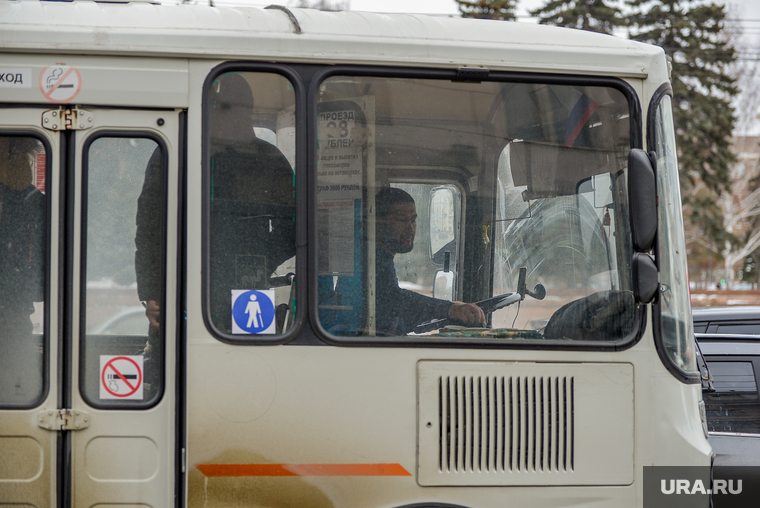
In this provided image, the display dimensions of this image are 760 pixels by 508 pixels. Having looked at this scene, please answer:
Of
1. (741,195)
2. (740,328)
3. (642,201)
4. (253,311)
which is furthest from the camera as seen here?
(741,195)

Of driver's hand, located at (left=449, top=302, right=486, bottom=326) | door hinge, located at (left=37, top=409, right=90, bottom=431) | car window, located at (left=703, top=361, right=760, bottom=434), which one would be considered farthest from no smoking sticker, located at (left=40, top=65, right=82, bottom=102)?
car window, located at (left=703, top=361, right=760, bottom=434)

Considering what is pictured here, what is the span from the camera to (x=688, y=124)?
25.0 meters

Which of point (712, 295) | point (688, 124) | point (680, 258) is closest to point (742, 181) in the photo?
point (688, 124)

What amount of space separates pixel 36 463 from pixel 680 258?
109 inches

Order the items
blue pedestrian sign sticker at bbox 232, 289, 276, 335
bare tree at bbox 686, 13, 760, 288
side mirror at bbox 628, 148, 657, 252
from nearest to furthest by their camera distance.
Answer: side mirror at bbox 628, 148, 657, 252 < blue pedestrian sign sticker at bbox 232, 289, 276, 335 < bare tree at bbox 686, 13, 760, 288

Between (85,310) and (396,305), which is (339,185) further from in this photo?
(85,310)

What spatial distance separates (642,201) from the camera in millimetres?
2473

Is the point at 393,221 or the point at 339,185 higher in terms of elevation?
the point at 339,185

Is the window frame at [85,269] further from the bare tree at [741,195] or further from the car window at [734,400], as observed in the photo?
the bare tree at [741,195]

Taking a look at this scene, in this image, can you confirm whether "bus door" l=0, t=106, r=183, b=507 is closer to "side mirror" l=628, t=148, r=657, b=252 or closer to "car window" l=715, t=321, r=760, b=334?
"side mirror" l=628, t=148, r=657, b=252

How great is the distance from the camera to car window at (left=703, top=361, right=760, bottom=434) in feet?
14.2

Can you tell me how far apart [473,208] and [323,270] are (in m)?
0.70

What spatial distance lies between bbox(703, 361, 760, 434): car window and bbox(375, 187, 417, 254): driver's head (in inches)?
111

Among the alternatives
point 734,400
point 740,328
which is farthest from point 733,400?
point 740,328
